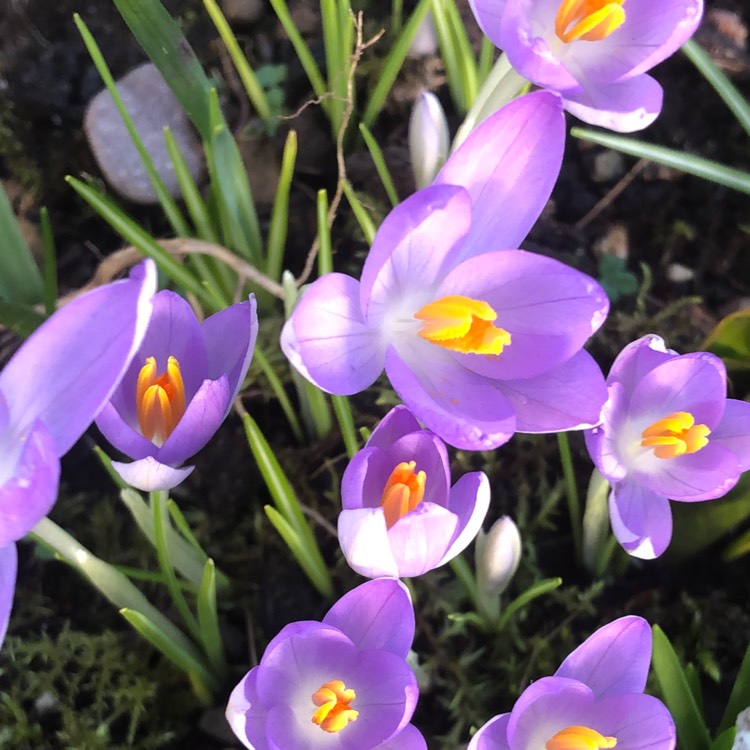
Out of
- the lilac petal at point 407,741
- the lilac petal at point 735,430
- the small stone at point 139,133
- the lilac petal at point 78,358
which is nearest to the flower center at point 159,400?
the lilac petal at point 78,358

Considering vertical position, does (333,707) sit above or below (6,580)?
below

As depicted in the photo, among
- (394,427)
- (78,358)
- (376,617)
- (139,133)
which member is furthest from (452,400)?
(139,133)

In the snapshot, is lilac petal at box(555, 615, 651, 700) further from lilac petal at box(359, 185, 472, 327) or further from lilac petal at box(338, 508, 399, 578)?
lilac petal at box(359, 185, 472, 327)

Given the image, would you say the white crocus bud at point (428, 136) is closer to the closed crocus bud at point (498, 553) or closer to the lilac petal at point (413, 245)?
the lilac petal at point (413, 245)

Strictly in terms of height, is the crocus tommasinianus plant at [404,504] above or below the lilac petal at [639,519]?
above

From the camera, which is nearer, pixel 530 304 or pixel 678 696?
pixel 530 304

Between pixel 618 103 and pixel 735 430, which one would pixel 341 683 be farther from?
pixel 618 103
